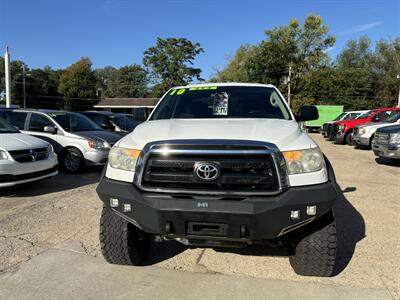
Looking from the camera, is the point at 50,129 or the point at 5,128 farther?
the point at 50,129

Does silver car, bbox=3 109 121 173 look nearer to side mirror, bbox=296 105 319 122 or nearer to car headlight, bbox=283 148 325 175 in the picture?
side mirror, bbox=296 105 319 122

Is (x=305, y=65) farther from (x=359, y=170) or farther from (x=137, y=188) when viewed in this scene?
(x=137, y=188)

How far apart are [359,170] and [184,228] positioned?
28.6 ft

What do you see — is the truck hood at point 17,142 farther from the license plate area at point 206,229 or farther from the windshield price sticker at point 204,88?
the license plate area at point 206,229

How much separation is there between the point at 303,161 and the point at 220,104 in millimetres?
1727

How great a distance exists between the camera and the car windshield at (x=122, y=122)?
1389 cm

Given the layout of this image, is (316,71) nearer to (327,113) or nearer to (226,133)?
(327,113)

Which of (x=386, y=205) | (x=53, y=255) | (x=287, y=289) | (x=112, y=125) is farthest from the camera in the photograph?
(x=112, y=125)

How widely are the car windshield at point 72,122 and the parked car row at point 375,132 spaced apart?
8335mm

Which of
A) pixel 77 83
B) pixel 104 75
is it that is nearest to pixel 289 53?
pixel 77 83

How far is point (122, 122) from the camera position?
1408 centimetres

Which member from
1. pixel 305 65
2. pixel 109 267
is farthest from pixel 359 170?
pixel 305 65

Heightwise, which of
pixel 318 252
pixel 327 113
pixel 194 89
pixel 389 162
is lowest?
pixel 389 162

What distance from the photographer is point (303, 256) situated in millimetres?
3432
